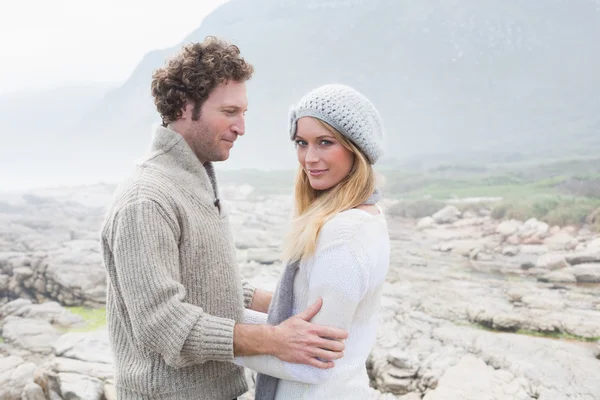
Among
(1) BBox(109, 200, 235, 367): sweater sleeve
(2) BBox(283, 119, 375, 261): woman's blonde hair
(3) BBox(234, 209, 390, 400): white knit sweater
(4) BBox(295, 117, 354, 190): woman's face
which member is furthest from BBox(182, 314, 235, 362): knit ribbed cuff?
(4) BBox(295, 117, 354, 190): woman's face

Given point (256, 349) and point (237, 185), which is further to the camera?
point (237, 185)

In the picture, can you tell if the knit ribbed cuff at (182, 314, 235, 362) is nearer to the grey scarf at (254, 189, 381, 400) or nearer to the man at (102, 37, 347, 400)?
the man at (102, 37, 347, 400)

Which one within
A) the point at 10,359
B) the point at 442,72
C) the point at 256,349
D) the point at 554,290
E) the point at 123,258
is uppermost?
the point at 442,72

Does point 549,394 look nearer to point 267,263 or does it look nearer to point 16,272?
point 267,263

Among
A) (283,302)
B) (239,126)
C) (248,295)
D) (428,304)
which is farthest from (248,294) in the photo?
(428,304)

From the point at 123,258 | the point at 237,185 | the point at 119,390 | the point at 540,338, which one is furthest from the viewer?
the point at 237,185

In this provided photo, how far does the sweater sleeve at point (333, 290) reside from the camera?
1319 millimetres

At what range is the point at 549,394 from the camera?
356cm

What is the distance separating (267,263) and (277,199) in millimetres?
4544

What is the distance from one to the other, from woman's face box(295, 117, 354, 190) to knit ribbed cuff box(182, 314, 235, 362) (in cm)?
52

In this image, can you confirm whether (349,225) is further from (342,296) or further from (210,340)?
(210,340)

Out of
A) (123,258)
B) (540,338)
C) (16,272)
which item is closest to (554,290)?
(540,338)

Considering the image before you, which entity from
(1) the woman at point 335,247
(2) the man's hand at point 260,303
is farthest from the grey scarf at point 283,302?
(2) the man's hand at point 260,303

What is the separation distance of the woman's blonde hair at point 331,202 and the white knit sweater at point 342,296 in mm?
30
